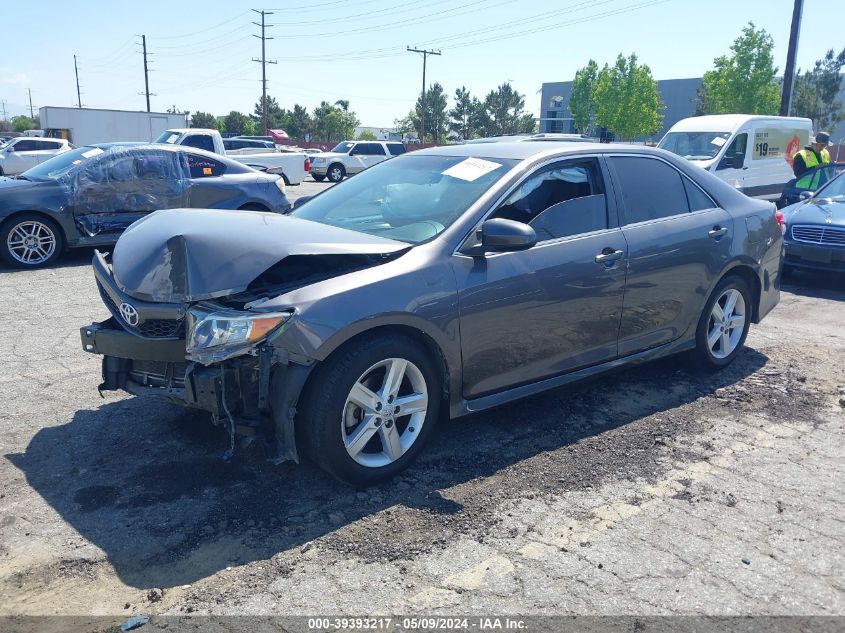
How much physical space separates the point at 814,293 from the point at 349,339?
24.8 feet

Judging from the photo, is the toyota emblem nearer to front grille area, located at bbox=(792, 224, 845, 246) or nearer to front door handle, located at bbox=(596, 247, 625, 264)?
front door handle, located at bbox=(596, 247, 625, 264)

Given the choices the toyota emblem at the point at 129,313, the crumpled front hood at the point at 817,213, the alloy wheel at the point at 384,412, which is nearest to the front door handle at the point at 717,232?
the alloy wheel at the point at 384,412

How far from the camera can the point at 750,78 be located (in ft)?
143

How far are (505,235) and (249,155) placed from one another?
21.5m

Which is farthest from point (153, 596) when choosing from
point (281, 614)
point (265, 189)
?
point (265, 189)

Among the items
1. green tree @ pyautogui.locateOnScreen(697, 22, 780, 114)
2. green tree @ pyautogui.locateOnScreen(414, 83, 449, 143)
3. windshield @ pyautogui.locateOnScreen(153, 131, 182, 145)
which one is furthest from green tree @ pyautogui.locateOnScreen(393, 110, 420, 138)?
windshield @ pyautogui.locateOnScreen(153, 131, 182, 145)

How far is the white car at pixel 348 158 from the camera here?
3275 centimetres

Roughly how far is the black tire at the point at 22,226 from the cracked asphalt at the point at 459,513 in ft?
15.7

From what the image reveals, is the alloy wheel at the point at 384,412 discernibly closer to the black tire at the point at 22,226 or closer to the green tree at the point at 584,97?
the black tire at the point at 22,226

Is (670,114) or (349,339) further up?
(670,114)

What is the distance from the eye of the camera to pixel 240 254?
348 centimetres

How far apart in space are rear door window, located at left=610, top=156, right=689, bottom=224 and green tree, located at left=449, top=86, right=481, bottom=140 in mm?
90829

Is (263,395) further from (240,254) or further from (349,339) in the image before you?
(240,254)

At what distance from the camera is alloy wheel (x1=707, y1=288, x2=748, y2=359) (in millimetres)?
5477
